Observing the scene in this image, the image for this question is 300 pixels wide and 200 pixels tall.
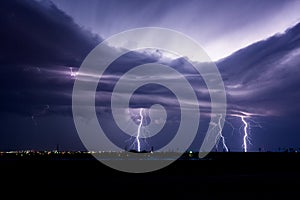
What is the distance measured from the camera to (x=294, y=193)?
18.0 m

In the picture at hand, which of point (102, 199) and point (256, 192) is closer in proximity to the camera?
point (102, 199)

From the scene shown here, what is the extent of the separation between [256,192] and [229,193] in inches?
58.9

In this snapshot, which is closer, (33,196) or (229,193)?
(33,196)

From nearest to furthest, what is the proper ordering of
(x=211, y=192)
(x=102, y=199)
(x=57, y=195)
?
(x=102, y=199) < (x=57, y=195) < (x=211, y=192)

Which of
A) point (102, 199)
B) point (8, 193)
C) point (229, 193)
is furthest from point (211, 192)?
point (8, 193)

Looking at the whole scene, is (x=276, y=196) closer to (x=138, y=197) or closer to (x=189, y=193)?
(x=189, y=193)

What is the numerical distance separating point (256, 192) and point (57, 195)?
10.1 metres

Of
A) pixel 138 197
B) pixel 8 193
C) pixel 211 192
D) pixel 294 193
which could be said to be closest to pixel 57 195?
pixel 8 193

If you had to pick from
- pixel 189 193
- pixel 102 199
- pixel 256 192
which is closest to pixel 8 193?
pixel 102 199

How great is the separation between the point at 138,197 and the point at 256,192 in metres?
6.26

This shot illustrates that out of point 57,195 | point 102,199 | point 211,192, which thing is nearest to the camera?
point 102,199

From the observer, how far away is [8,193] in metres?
18.0

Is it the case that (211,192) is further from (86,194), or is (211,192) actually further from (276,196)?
(86,194)

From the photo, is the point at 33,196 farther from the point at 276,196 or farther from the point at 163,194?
the point at 276,196
